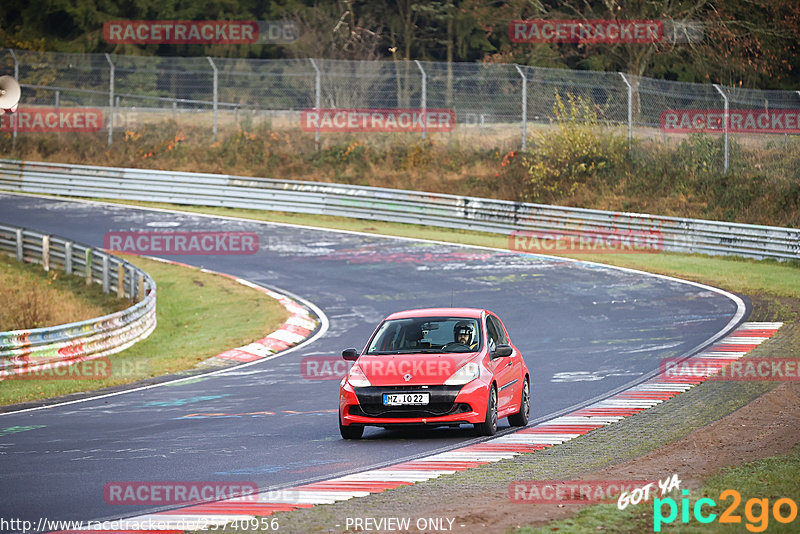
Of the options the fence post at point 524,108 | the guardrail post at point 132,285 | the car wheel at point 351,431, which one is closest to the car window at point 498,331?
the car wheel at point 351,431

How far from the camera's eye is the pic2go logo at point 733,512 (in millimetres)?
6664

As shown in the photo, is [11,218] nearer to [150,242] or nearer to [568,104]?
[150,242]

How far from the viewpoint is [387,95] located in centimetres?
3884

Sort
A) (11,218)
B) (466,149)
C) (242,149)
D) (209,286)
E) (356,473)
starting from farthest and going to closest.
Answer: (242,149) < (466,149) < (11,218) < (209,286) < (356,473)

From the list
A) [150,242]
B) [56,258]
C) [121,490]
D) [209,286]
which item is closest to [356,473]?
[121,490]

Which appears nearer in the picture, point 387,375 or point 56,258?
point 387,375

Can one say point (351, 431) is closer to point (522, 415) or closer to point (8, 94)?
point (522, 415)

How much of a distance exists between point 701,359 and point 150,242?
65.4 ft

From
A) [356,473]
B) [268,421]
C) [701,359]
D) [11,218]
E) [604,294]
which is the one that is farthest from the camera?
[11,218]

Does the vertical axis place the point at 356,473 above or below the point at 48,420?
above

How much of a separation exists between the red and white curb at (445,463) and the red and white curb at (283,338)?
7425 millimetres

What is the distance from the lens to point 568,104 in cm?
3691

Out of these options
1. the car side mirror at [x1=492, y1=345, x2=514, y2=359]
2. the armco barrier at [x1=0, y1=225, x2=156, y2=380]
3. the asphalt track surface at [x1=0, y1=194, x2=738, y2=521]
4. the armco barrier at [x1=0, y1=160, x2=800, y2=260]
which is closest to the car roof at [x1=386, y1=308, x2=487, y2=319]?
the car side mirror at [x1=492, y1=345, x2=514, y2=359]

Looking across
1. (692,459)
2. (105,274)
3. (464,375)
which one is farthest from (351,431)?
(105,274)
